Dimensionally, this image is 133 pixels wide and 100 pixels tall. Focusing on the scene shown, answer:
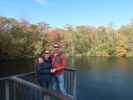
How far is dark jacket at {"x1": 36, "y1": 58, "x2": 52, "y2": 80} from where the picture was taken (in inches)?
165

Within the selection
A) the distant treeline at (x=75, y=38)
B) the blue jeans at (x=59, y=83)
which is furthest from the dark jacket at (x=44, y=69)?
the distant treeline at (x=75, y=38)

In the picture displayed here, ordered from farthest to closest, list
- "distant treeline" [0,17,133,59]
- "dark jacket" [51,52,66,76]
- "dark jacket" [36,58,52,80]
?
"distant treeline" [0,17,133,59]
"dark jacket" [51,52,66,76]
"dark jacket" [36,58,52,80]

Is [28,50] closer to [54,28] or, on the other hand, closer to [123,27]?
[54,28]

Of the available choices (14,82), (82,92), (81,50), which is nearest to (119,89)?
(82,92)

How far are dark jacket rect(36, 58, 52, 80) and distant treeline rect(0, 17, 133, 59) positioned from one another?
34.5 metres

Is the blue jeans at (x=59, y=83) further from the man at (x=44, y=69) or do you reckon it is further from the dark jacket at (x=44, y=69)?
the dark jacket at (x=44, y=69)

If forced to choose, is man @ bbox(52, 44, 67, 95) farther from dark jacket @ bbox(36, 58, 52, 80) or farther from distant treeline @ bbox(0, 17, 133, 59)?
distant treeline @ bbox(0, 17, 133, 59)

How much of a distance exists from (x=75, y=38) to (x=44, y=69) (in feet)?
168

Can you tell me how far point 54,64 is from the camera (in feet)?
14.2

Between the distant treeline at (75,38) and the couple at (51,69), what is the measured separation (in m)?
34.3

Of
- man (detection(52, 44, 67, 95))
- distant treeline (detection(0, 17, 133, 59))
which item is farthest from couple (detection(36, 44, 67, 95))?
distant treeline (detection(0, 17, 133, 59))

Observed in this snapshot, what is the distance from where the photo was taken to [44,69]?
421cm

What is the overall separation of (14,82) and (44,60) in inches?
36.1

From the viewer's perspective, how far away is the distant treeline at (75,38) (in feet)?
131
